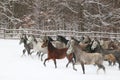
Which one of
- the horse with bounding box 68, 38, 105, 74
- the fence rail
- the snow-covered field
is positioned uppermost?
the fence rail

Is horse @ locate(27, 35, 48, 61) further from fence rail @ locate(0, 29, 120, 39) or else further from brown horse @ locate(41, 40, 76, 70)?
fence rail @ locate(0, 29, 120, 39)

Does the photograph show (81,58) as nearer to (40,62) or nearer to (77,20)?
(40,62)

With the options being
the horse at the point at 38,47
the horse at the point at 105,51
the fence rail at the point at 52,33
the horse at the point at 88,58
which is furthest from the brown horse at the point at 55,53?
the fence rail at the point at 52,33

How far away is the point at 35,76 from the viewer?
1452cm

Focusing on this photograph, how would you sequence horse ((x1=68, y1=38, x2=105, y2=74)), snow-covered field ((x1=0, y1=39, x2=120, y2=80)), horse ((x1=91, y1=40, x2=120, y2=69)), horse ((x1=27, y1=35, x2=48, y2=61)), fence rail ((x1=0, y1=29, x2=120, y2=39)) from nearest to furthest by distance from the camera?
snow-covered field ((x1=0, y1=39, x2=120, y2=80)) < horse ((x1=68, y1=38, x2=105, y2=74)) < horse ((x1=91, y1=40, x2=120, y2=69)) < horse ((x1=27, y1=35, x2=48, y2=61)) < fence rail ((x1=0, y1=29, x2=120, y2=39))

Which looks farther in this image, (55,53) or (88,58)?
(55,53)

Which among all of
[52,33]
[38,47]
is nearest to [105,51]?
[38,47]

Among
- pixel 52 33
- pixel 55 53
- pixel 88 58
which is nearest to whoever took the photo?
pixel 88 58

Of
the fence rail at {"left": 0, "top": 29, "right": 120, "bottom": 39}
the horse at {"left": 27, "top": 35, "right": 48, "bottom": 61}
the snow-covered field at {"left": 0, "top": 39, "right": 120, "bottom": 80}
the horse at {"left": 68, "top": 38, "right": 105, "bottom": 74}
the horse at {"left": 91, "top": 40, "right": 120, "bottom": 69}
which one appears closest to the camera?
the snow-covered field at {"left": 0, "top": 39, "right": 120, "bottom": 80}

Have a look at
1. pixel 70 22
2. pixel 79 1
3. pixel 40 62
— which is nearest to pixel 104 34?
pixel 79 1

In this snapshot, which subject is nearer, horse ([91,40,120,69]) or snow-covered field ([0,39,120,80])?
snow-covered field ([0,39,120,80])

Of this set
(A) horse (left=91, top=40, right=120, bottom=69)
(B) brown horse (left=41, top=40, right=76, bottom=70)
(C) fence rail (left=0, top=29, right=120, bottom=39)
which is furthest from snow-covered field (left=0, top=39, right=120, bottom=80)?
(C) fence rail (left=0, top=29, right=120, bottom=39)

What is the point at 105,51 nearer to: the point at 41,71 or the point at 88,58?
the point at 88,58

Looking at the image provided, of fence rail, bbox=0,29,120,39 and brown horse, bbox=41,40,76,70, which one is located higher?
fence rail, bbox=0,29,120,39
